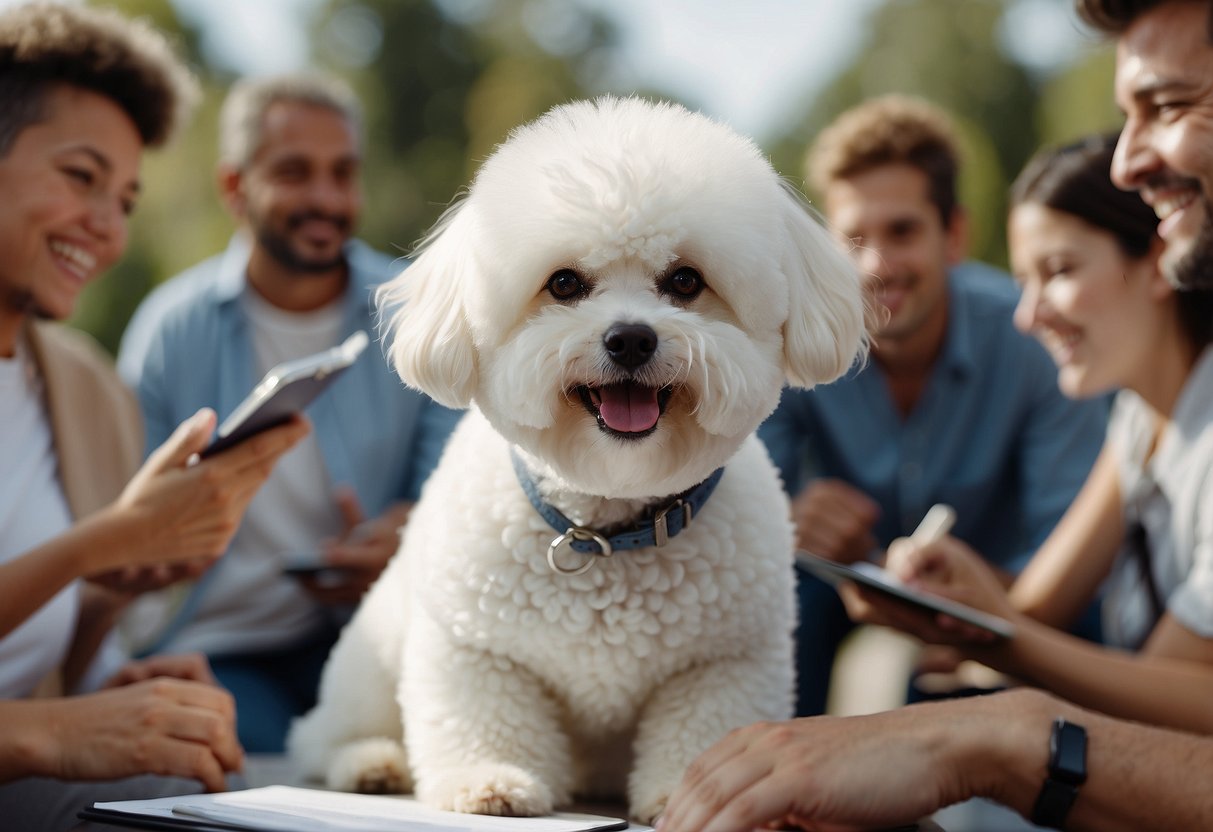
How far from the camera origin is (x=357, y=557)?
3305 mm

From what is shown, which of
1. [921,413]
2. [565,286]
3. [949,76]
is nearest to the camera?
[565,286]

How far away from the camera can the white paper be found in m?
1.57

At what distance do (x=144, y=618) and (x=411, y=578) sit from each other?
2273 millimetres

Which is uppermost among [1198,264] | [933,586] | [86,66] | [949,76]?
[949,76]

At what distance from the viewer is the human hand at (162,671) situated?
2.39 metres

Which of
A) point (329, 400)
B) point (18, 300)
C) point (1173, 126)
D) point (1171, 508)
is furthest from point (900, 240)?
point (18, 300)

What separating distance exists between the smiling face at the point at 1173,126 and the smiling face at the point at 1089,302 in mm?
443

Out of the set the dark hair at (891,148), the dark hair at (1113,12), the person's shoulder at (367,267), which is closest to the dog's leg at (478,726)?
the dark hair at (1113,12)

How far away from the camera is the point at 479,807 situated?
1.72 m

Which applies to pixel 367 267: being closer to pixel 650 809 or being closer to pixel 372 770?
pixel 372 770

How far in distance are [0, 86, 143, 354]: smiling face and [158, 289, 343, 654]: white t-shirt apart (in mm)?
1181

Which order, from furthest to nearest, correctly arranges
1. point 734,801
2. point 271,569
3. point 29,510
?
point 271,569
point 29,510
point 734,801

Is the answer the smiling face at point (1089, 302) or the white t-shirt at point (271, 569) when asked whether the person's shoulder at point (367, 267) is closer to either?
the white t-shirt at point (271, 569)

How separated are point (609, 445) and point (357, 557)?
6.02 feet
